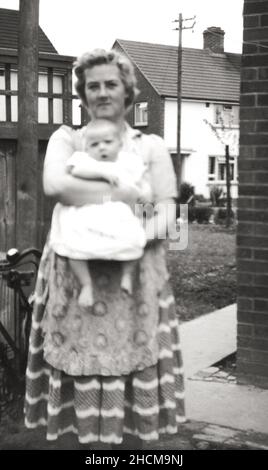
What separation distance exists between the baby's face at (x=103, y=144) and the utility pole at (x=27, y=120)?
138 centimetres

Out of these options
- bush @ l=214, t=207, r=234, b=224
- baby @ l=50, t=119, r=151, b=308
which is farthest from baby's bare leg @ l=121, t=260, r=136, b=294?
bush @ l=214, t=207, r=234, b=224

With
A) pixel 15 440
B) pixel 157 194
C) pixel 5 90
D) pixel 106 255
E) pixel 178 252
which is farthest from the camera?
pixel 178 252

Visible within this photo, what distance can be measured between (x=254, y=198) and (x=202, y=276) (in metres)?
5.64

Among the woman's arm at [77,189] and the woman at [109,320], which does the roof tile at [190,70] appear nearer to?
the woman at [109,320]

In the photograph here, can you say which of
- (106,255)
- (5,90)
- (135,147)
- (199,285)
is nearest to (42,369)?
(106,255)

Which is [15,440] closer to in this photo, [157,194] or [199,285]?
[157,194]

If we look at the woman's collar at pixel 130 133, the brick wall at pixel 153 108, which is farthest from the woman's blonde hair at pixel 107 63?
the brick wall at pixel 153 108

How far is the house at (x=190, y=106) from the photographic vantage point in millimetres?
38469

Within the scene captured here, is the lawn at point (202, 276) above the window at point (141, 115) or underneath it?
underneath

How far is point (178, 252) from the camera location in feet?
44.1

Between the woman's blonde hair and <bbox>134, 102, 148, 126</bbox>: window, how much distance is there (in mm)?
37751

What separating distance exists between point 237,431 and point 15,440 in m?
1.31

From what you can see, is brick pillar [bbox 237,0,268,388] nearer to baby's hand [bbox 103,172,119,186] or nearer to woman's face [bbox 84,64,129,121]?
woman's face [bbox 84,64,129,121]

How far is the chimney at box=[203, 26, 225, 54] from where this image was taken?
45.8 metres
